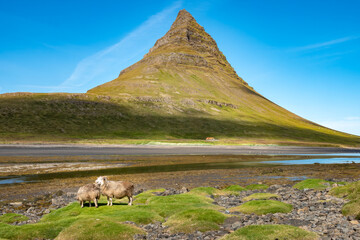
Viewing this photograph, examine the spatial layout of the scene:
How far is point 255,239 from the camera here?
A: 10828 millimetres

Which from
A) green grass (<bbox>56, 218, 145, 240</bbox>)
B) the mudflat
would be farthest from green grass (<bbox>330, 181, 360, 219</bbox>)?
the mudflat

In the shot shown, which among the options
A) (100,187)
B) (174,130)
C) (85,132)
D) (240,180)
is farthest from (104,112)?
(100,187)

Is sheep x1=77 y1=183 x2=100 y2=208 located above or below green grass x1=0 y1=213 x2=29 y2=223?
above

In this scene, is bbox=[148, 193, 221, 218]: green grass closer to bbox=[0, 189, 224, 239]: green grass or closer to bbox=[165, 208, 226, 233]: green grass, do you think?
bbox=[0, 189, 224, 239]: green grass

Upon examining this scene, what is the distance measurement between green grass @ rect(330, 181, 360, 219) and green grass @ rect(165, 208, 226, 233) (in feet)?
20.7

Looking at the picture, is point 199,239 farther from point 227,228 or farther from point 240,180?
point 240,180

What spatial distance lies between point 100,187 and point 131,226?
4877 millimetres

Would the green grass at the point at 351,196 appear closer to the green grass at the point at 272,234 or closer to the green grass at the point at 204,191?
the green grass at the point at 272,234

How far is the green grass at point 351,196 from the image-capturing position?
1427 cm

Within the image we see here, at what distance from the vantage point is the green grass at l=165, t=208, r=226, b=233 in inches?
521

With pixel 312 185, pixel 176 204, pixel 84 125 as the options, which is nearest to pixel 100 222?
pixel 176 204

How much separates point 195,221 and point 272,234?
3949mm

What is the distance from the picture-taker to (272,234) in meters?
11.1

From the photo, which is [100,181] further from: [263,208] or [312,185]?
[312,185]
